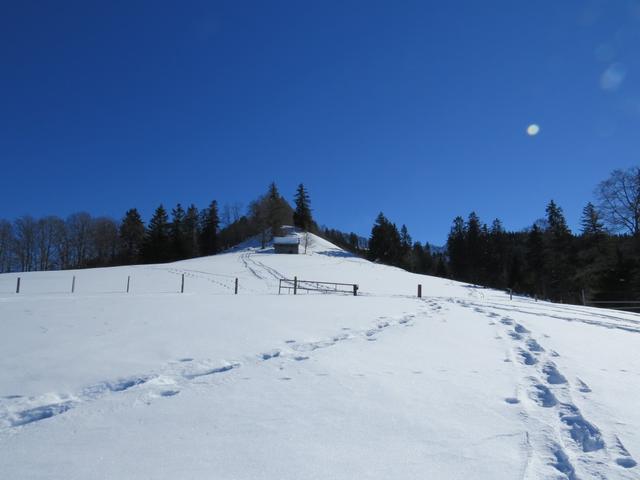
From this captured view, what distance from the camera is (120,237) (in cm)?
7456

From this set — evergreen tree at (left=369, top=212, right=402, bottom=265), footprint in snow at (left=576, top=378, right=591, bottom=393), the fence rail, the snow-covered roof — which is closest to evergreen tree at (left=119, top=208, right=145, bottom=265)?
the snow-covered roof

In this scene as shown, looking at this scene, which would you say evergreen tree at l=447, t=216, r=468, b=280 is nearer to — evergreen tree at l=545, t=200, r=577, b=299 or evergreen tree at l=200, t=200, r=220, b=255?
evergreen tree at l=545, t=200, r=577, b=299

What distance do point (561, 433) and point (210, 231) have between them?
275 feet

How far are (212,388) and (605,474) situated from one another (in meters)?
4.03

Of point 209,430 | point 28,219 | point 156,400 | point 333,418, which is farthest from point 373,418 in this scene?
point 28,219

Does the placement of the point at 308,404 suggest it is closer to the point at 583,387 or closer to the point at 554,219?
the point at 583,387

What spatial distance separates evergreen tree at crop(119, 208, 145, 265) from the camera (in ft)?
241

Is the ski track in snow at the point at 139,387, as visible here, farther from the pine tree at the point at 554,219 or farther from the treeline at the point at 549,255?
the pine tree at the point at 554,219

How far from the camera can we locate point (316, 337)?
25.9 feet

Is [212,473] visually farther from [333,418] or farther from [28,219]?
[28,219]

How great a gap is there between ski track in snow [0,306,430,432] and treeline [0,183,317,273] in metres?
67.4

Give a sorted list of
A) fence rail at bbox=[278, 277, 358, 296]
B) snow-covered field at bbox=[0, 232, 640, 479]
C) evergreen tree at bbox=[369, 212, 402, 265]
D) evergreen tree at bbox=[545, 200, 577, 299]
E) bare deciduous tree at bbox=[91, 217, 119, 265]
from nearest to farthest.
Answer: snow-covered field at bbox=[0, 232, 640, 479] → fence rail at bbox=[278, 277, 358, 296] → evergreen tree at bbox=[545, 200, 577, 299] → bare deciduous tree at bbox=[91, 217, 119, 265] → evergreen tree at bbox=[369, 212, 402, 265]

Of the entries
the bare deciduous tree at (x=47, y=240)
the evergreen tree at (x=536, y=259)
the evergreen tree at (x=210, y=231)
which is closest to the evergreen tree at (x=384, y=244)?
the evergreen tree at (x=536, y=259)

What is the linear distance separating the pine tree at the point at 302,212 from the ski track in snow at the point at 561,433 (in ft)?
281
